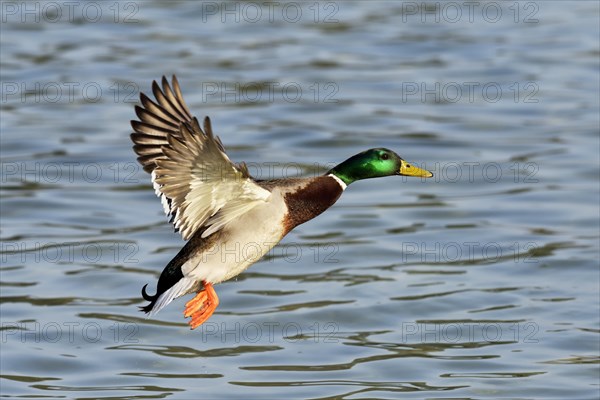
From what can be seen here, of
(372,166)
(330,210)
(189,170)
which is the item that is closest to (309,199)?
(372,166)

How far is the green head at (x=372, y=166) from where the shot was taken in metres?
8.76

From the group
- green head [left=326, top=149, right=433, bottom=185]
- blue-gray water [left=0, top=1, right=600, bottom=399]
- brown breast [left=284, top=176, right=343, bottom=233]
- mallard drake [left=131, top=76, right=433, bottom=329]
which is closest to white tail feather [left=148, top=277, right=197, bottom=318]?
mallard drake [left=131, top=76, right=433, bottom=329]

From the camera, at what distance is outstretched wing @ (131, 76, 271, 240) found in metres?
7.79

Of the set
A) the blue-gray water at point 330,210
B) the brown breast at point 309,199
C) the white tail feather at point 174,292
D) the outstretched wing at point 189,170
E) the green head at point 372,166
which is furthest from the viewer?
the blue-gray water at point 330,210

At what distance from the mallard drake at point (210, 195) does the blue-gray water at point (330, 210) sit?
8.08ft

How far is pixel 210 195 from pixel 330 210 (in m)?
6.74

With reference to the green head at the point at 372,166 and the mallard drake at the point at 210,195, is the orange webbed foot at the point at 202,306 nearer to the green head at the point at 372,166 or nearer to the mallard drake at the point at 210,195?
the mallard drake at the point at 210,195

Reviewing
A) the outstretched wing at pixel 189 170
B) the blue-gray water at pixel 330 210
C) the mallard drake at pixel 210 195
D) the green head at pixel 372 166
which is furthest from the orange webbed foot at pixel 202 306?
the blue-gray water at pixel 330 210

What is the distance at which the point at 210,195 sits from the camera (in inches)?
320

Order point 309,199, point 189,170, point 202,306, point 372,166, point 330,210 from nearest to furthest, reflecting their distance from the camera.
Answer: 1. point 189,170
2. point 309,199
3. point 202,306
4. point 372,166
5. point 330,210

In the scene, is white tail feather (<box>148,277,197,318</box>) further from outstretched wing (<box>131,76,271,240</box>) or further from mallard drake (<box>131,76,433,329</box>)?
outstretched wing (<box>131,76,271,240</box>)

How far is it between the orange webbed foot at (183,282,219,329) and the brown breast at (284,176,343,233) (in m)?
0.57

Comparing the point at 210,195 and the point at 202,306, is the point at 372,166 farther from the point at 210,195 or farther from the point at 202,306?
the point at 202,306

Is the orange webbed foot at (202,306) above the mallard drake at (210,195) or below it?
below
